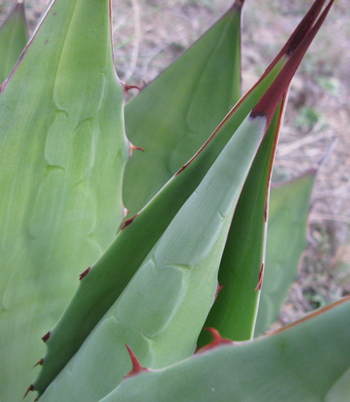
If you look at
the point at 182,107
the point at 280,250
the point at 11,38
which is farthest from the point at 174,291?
the point at 11,38

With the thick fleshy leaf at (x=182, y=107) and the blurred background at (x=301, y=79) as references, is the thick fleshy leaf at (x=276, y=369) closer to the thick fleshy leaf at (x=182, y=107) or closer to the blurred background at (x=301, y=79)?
A: the thick fleshy leaf at (x=182, y=107)

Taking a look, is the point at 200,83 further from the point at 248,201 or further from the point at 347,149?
the point at 347,149

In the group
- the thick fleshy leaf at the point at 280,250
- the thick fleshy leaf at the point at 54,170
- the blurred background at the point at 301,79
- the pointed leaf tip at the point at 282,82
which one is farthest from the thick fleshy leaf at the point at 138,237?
the blurred background at the point at 301,79

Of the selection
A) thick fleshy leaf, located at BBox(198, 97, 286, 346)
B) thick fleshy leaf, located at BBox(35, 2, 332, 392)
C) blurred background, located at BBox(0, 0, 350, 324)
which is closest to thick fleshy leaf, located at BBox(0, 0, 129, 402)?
thick fleshy leaf, located at BBox(35, 2, 332, 392)

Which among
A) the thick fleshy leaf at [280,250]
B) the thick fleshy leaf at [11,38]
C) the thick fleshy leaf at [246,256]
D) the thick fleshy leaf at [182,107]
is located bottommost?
the thick fleshy leaf at [280,250]

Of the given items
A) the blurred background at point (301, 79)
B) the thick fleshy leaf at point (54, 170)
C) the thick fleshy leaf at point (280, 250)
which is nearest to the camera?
the thick fleshy leaf at point (54, 170)

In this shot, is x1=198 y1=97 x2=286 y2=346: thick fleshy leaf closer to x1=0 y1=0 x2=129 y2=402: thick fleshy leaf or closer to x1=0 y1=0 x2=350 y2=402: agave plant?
x1=0 y1=0 x2=350 y2=402: agave plant
